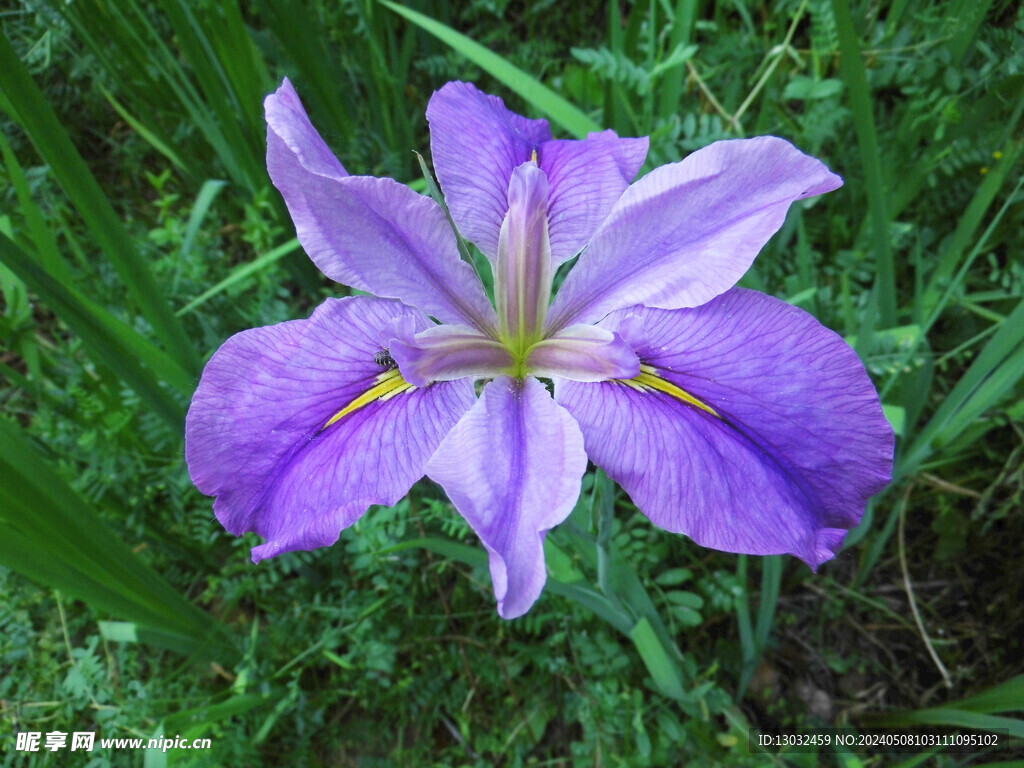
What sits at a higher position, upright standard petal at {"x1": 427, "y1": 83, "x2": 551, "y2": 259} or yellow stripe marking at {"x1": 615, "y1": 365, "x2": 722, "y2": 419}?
upright standard petal at {"x1": 427, "y1": 83, "x2": 551, "y2": 259}

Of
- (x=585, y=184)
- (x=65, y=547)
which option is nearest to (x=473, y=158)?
(x=585, y=184)

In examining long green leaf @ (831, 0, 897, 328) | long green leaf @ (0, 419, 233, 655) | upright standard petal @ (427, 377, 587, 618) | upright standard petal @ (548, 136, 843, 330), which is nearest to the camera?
upright standard petal @ (427, 377, 587, 618)

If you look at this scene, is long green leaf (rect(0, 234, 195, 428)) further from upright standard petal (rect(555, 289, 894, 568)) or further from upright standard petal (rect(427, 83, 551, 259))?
upright standard petal (rect(555, 289, 894, 568))

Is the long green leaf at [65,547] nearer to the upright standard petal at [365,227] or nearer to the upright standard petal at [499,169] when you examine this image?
the upright standard petal at [365,227]

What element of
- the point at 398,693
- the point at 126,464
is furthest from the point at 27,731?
the point at 398,693

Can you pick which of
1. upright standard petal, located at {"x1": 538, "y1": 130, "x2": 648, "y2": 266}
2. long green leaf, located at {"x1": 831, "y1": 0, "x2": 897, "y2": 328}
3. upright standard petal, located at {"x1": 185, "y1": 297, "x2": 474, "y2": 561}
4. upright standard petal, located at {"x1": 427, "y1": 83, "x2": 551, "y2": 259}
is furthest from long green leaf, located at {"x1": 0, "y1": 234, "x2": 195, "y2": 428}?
long green leaf, located at {"x1": 831, "y1": 0, "x2": 897, "y2": 328}

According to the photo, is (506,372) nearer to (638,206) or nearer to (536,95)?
(638,206)

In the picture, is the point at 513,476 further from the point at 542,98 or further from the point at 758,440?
the point at 542,98
